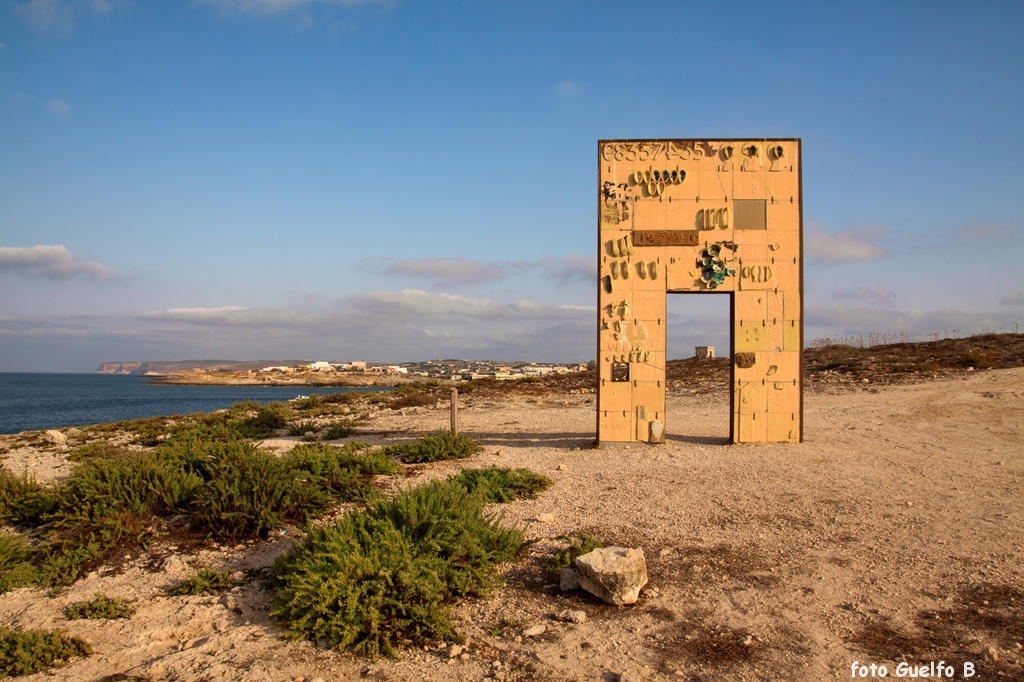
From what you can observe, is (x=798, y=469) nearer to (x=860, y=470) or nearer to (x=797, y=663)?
(x=860, y=470)

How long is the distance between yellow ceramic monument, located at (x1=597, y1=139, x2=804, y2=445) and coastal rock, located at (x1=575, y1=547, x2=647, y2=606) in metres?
7.09

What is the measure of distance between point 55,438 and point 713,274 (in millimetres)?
16855

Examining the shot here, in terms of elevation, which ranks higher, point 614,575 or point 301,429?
point 614,575

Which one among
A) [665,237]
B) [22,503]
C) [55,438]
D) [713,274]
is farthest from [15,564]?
[55,438]

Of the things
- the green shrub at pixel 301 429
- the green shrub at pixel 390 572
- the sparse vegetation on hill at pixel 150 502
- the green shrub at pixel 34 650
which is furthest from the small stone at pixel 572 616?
the green shrub at pixel 301 429

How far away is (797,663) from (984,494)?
5834 mm

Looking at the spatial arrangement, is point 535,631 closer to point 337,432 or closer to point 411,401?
point 337,432

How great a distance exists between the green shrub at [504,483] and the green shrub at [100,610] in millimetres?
3980

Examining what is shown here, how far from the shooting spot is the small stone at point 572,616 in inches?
203

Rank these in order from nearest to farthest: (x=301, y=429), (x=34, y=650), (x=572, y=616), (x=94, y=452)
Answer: (x=34, y=650)
(x=572, y=616)
(x=94, y=452)
(x=301, y=429)

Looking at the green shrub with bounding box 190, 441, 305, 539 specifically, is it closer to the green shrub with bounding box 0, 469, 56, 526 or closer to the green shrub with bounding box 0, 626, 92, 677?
the green shrub with bounding box 0, 469, 56, 526

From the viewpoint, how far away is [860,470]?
1008 cm

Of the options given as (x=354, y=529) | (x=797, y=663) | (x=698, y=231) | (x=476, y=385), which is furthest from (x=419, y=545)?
(x=476, y=385)

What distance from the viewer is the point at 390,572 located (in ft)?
17.4
